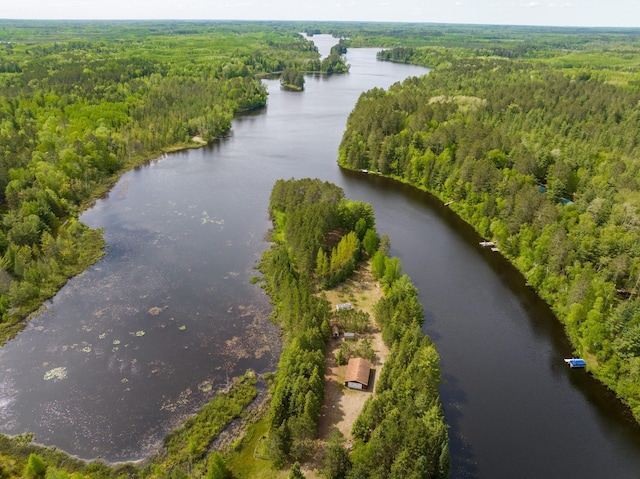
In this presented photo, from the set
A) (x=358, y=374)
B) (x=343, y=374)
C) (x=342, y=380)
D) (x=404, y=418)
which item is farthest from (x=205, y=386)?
(x=404, y=418)

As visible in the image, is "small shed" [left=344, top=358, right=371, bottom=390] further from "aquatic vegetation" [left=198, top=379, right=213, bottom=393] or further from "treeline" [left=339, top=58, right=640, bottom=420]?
"treeline" [left=339, top=58, right=640, bottom=420]

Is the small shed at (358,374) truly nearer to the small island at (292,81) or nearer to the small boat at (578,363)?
the small boat at (578,363)

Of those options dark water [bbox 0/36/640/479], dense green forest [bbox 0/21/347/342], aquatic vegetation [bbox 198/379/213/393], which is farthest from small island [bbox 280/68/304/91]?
aquatic vegetation [bbox 198/379/213/393]

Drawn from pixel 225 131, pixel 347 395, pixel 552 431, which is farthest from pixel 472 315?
pixel 225 131

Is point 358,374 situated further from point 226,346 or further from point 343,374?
point 226,346

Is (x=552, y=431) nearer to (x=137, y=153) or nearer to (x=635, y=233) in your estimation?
(x=635, y=233)
